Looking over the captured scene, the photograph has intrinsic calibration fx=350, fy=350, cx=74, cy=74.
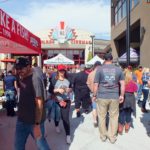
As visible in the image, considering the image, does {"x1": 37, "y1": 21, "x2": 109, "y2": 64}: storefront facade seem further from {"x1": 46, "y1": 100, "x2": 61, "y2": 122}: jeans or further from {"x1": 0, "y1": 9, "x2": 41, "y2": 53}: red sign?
{"x1": 46, "y1": 100, "x2": 61, "y2": 122}: jeans

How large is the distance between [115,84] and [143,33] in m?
15.4

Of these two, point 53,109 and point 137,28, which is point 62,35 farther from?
point 53,109

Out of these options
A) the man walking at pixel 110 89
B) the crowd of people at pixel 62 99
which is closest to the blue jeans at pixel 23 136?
the crowd of people at pixel 62 99

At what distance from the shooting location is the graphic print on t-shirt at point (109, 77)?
7137mm

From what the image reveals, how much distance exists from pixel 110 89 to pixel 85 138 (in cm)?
126

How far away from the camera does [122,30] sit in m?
30.7

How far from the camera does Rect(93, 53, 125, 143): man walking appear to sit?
7.15 metres

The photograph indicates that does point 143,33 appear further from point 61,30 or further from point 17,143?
point 61,30

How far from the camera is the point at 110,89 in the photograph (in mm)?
7156

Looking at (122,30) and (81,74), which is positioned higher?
(122,30)

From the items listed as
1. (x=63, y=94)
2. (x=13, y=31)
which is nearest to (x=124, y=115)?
(x=63, y=94)

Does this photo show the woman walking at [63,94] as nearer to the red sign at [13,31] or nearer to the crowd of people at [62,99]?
the crowd of people at [62,99]

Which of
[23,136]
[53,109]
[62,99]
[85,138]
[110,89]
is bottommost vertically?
[85,138]

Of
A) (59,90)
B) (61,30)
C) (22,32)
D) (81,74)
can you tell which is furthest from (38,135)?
(61,30)
